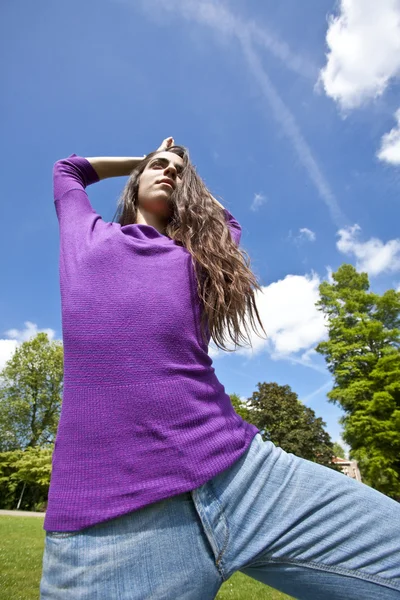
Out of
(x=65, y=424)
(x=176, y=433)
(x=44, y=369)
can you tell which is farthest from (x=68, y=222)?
(x=44, y=369)

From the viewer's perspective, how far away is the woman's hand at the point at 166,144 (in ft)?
7.48

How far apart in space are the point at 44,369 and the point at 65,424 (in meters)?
31.1

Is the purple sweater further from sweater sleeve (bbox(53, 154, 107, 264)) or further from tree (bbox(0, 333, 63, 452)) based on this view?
tree (bbox(0, 333, 63, 452))

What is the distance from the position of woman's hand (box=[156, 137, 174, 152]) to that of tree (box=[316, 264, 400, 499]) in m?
15.2

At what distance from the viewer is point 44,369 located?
29.4 meters

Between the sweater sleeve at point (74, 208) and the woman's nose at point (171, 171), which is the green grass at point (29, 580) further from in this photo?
the woman's nose at point (171, 171)

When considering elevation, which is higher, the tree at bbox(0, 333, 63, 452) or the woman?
the tree at bbox(0, 333, 63, 452)

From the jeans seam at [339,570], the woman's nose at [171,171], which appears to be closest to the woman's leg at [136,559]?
the jeans seam at [339,570]

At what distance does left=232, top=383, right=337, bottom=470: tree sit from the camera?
28281 millimetres

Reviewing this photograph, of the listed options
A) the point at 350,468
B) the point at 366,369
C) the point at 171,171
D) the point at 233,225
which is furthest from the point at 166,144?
the point at 350,468

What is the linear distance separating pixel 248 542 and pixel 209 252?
3.54ft

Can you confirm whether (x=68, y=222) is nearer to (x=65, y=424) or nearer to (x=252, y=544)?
(x=65, y=424)

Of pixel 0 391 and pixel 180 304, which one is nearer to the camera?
pixel 180 304

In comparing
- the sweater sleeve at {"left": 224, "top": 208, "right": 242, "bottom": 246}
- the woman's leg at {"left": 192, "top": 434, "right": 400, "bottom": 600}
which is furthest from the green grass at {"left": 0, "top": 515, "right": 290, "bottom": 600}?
the sweater sleeve at {"left": 224, "top": 208, "right": 242, "bottom": 246}
